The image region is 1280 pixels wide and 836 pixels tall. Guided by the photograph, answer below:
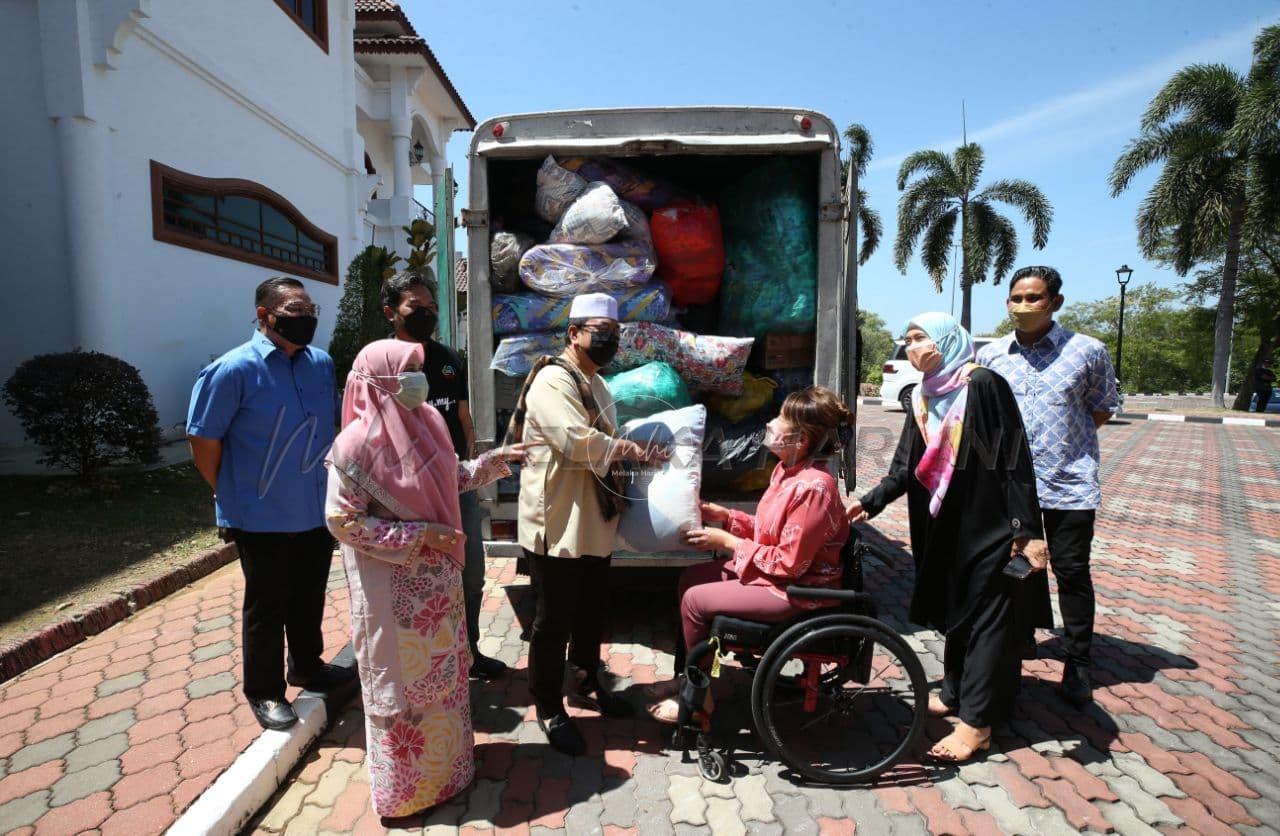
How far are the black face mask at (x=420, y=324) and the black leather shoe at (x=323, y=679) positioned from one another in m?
1.49

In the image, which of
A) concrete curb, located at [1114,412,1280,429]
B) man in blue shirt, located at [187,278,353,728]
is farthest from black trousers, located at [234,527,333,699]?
concrete curb, located at [1114,412,1280,429]

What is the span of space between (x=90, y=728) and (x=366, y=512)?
68.1 inches

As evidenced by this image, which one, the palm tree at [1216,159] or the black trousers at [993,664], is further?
the palm tree at [1216,159]

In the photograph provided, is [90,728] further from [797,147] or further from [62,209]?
[62,209]

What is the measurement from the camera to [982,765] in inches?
96.9

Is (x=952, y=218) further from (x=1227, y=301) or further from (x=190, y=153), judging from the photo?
(x=190, y=153)

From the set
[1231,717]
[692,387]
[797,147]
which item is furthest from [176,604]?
[1231,717]

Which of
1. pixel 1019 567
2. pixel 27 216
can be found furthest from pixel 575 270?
pixel 27 216

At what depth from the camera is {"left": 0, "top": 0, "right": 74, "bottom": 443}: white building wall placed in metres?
5.79

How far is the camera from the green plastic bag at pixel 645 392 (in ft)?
10.7

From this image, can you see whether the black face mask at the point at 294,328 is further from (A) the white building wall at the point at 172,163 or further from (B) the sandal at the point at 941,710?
(A) the white building wall at the point at 172,163

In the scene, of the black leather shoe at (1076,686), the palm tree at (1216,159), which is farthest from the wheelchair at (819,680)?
the palm tree at (1216,159)

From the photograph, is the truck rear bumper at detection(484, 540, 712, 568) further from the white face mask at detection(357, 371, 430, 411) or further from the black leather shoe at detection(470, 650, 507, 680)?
the white face mask at detection(357, 371, 430, 411)

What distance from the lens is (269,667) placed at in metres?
2.55
